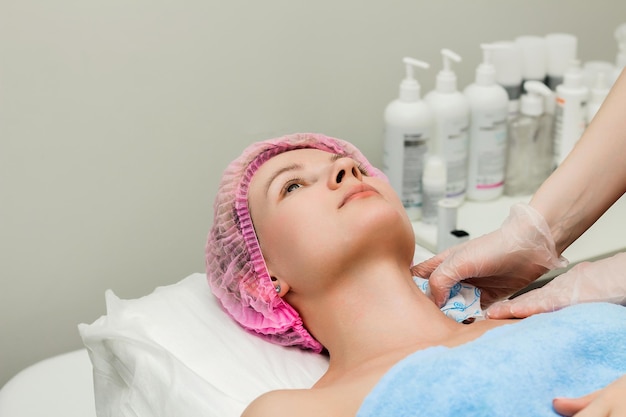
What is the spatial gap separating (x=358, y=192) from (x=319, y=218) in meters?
0.09

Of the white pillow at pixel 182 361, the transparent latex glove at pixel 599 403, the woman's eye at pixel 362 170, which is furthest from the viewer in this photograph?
the woman's eye at pixel 362 170

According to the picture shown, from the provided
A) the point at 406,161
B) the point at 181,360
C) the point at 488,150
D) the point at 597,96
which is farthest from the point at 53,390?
the point at 597,96

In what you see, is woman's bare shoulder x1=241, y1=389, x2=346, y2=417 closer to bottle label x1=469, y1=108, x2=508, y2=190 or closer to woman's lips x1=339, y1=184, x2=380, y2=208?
woman's lips x1=339, y1=184, x2=380, y2=208

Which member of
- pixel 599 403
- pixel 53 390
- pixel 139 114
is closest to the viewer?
pixel 599 403

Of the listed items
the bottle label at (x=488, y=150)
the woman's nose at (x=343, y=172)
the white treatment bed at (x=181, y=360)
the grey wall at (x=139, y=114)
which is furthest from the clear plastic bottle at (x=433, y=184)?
the white treatment bed at (x=181, y=360)

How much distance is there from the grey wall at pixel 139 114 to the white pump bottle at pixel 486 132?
0.73 feet

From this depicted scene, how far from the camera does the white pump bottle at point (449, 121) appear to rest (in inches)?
78.4

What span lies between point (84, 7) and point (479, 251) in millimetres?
997

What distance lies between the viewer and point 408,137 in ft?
6.40

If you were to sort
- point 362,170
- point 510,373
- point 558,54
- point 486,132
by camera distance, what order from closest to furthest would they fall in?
point 510,373
point 362,170
point 486,132
point 558,54

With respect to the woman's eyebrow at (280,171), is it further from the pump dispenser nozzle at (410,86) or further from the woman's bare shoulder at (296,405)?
the pump dispenser nozzle at (410,86)

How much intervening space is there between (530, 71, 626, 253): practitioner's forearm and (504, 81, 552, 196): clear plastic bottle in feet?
2.13

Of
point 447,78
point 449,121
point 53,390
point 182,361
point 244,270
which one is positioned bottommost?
point 53,390

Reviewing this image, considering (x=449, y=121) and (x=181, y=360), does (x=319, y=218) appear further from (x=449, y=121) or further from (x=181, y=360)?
(x=449, y=121)
